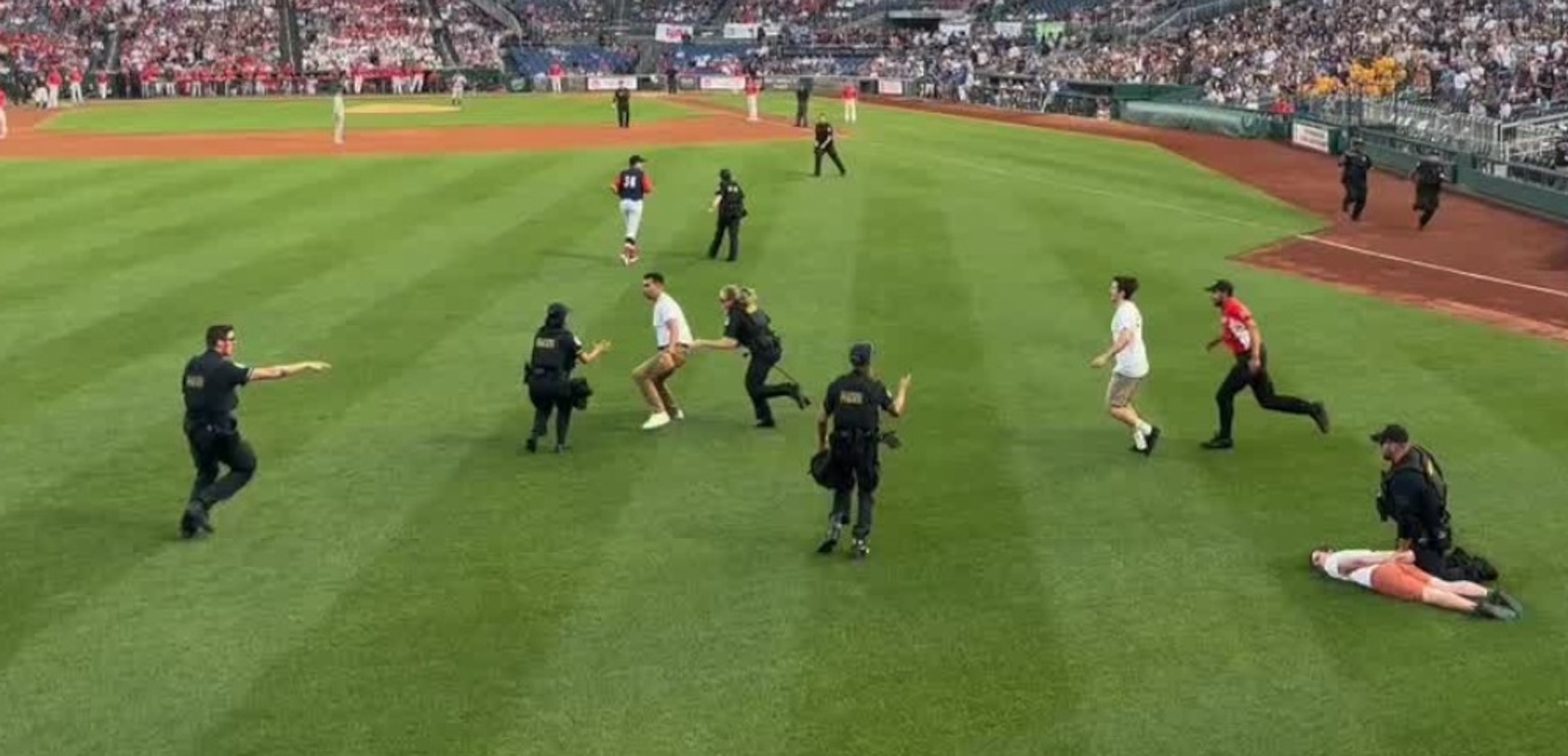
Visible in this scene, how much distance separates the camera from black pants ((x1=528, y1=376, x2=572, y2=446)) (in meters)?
15.5

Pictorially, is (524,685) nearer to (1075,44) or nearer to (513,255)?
(513,255)

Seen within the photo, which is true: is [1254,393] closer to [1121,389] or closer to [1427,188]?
[1121,389]

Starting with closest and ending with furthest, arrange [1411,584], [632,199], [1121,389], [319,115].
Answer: [1411,584], [1121,389], [632,199], [319,115]

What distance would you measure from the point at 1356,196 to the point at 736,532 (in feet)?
82.0

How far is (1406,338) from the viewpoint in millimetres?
21453

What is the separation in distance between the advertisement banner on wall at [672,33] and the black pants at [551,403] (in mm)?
78444

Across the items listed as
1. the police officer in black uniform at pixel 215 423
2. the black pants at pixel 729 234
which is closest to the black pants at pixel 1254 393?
the police officer in black uniform at pixel 215 423

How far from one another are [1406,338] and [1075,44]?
59.6m

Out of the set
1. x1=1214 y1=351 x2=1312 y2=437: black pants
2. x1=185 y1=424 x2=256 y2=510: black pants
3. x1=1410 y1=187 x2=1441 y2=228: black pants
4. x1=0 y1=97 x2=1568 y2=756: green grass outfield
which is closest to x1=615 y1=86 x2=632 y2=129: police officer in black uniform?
x1=0 y1=97 x2=1568 y2=756: green grass outfield

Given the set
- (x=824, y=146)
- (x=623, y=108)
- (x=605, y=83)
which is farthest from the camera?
(x=605, y=83)

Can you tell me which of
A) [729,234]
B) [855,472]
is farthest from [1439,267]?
[855,472]

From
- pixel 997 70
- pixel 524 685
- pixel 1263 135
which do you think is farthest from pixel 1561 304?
pixel 997 70

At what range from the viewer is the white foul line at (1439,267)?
25.8 metres

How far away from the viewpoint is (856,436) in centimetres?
1240
